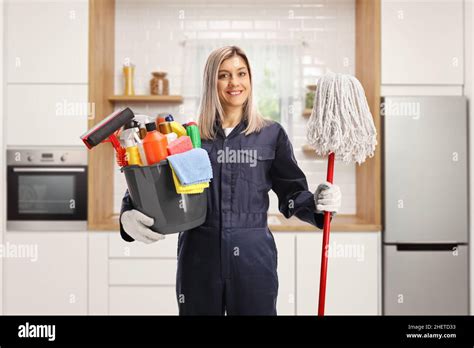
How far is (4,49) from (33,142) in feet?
1.50

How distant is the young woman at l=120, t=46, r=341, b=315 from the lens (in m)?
1.12

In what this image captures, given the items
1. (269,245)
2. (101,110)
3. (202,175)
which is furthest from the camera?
(101,110)

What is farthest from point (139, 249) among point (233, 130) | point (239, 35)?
point (239, 35)

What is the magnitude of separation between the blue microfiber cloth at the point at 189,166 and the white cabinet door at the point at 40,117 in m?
1.42

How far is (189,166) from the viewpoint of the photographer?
91cm

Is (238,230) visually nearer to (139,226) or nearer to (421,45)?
(139,226)

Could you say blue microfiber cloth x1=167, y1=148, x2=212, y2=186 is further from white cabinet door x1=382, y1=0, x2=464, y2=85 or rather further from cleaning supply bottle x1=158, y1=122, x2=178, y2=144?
white cabinet door x1=382, y1=0, x2=464, y2=85

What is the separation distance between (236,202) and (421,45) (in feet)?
4.95

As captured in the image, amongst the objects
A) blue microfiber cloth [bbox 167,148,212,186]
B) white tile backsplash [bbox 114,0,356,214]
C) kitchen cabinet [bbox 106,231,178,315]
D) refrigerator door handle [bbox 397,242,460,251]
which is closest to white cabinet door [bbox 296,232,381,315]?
refrigerator door handle [bbox 397,242,460,251]

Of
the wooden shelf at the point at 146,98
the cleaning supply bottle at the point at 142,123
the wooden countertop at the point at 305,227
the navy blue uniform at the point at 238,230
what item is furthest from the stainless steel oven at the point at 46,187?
the cleaning supply bottle at the point at 142,123

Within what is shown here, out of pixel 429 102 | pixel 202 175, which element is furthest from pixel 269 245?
pixel 429 102

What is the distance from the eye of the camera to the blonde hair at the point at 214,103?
44.0 inches
